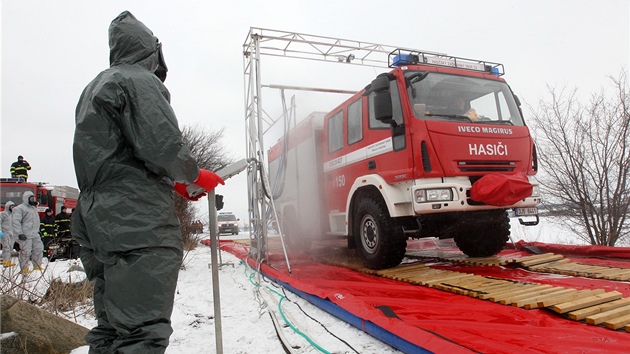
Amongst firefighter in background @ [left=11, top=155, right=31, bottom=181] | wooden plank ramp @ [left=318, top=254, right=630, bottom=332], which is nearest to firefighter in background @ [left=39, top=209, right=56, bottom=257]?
firefighter in background @ [left=11, top=155, right=31, bottom=181]

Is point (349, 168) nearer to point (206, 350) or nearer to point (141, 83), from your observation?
point (206, 350)

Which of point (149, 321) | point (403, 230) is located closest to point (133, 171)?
point (149, 321)

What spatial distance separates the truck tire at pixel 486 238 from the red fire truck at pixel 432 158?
0.02 metres

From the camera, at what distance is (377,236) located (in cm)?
499

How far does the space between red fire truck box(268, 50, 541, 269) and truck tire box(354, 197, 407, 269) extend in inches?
0.5

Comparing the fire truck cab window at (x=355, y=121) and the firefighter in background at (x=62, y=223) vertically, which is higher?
the fire truck cab window at (x=355, y=121)

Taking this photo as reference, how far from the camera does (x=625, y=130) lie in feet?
22.6

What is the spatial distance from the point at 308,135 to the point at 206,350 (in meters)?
4.97

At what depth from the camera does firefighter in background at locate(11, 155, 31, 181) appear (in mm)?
11352

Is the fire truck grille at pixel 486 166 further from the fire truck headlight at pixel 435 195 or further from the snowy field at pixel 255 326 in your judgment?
the snowy field at pixel 255 326

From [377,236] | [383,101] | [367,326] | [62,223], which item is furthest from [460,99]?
[62,223]

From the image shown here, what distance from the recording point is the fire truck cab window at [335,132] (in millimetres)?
6363

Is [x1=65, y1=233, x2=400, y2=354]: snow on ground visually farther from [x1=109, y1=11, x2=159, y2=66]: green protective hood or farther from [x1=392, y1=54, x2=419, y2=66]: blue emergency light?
[x1=392, y1=54, x2=419, y2=66]: blue emergency light

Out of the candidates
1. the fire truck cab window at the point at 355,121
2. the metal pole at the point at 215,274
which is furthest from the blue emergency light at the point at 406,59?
the metal pole at the point at 215,274
